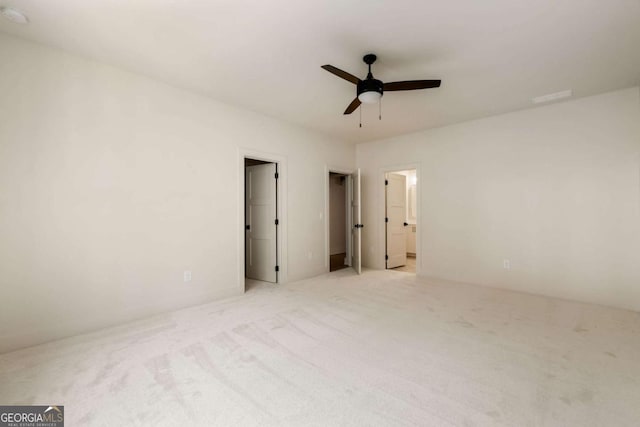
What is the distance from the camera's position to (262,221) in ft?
16.2

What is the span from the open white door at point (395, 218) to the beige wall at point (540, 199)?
645 mm

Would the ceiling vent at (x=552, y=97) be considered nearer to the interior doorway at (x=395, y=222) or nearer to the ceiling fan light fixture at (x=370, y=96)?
the interior doorway at (x=395, y=222)

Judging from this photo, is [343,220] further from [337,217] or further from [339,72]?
[339,72]

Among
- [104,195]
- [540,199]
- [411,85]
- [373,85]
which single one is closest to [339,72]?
[373,85]

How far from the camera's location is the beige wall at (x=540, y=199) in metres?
3.59

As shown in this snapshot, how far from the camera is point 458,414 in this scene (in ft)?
5.50

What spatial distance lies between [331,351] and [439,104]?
11.5 feet

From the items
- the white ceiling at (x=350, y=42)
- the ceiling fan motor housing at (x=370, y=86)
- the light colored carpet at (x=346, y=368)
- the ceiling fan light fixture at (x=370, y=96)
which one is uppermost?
the white ceiling at (x=350, y=42)

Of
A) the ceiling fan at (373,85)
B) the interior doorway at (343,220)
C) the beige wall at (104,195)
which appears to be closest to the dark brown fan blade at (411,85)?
the ceiling fan at (373,85)

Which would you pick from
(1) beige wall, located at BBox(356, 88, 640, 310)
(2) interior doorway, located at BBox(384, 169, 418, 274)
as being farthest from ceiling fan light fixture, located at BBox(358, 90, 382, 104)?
(2) interior doorway, located at BBox(384, 169, 418, 274)

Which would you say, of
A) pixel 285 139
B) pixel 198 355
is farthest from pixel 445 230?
pixel 198 355

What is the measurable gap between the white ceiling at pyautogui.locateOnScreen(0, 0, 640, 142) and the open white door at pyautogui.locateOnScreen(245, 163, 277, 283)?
1480mm

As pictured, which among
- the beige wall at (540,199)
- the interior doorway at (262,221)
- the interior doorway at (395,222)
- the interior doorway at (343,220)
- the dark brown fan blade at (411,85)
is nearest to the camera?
the dark brown fan blade at (411,85)

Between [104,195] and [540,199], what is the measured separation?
559cm
